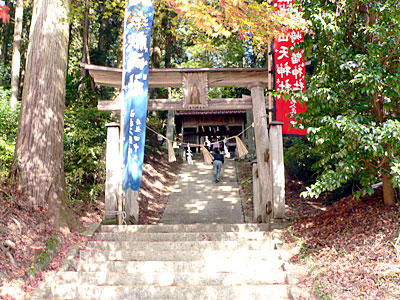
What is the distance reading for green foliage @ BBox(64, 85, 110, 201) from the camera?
8680 mm

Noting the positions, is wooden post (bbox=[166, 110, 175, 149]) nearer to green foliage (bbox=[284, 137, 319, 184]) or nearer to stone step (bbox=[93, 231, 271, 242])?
green foliage (bbox=[284, 137, 319, 184])

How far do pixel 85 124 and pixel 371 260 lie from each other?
7849 mm

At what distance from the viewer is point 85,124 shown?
9695 mm

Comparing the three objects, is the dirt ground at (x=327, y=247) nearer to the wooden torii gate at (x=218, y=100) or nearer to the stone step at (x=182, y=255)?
the stone step at (x=182, y=255)

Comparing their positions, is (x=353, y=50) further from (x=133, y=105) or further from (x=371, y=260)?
(x=133, y=105)

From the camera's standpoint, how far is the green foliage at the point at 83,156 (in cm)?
868

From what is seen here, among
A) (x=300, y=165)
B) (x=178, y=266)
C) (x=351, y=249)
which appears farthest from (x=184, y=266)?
(x=300, y=165)

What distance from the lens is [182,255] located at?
502 cm

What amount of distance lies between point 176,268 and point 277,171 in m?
2.71

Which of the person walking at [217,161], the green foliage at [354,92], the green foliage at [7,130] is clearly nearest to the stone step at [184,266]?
the green foliage at [354,92]

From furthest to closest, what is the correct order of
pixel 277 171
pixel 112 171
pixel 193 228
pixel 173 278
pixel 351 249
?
1. pixel 112 171
2. pixel 277 171
3. pixel 193 228
4. pixel 351 249
5. pixel 173 278

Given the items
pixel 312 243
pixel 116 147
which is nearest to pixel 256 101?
pixel 116 147

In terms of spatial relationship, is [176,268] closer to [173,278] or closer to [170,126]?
[173,278]

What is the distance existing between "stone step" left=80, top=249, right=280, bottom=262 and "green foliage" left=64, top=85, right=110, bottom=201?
144 inches
